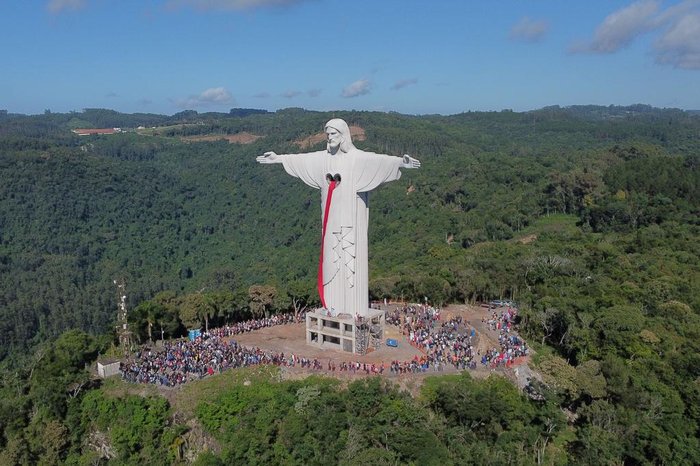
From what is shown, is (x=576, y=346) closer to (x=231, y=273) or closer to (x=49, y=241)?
(x=231, y=273)

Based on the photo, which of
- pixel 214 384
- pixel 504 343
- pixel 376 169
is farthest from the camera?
pixel 504 343

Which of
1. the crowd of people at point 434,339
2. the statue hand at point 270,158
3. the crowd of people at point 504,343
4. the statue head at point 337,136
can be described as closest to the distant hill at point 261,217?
the crowd of people at point 434,339

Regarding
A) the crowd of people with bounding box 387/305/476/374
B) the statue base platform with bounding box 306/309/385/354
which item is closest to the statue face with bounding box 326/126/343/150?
the statue base platform with bounding box 306/309/385/354

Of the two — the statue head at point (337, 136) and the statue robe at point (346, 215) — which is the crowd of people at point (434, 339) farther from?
the statue head at point (337, 136)

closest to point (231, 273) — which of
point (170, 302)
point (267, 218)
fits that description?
point (267, 218)

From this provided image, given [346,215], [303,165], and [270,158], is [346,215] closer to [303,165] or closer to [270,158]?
[303,165]

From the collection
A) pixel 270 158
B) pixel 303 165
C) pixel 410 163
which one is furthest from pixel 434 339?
pixel 270 158

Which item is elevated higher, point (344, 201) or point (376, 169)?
point (376, 169)
